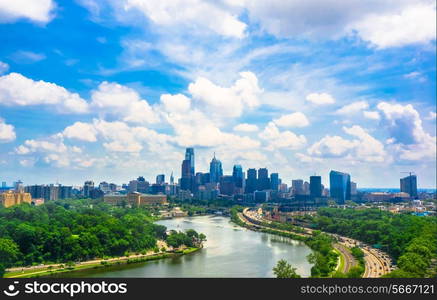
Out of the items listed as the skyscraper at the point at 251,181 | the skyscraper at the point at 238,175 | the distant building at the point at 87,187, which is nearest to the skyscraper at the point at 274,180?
the skyscraper at the point at 251,181

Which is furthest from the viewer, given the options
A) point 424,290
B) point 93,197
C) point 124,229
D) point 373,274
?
point 93,197

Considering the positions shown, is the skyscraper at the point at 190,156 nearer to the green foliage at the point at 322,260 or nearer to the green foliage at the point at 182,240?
the green foliage at the point at 182,240

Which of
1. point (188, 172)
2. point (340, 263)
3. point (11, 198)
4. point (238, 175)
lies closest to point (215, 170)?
point (238, 175)

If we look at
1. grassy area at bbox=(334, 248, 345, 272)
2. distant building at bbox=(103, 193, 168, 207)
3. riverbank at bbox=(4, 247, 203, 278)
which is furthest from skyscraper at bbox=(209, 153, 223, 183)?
grassy area at bbox=(334, 248, 345, 272)

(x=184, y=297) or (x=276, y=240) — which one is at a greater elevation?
(x=184, y=297)

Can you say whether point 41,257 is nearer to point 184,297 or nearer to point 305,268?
point 305,268

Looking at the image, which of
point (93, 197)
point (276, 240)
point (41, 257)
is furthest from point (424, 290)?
point (93, 197)

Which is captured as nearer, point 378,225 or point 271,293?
point 271,293
